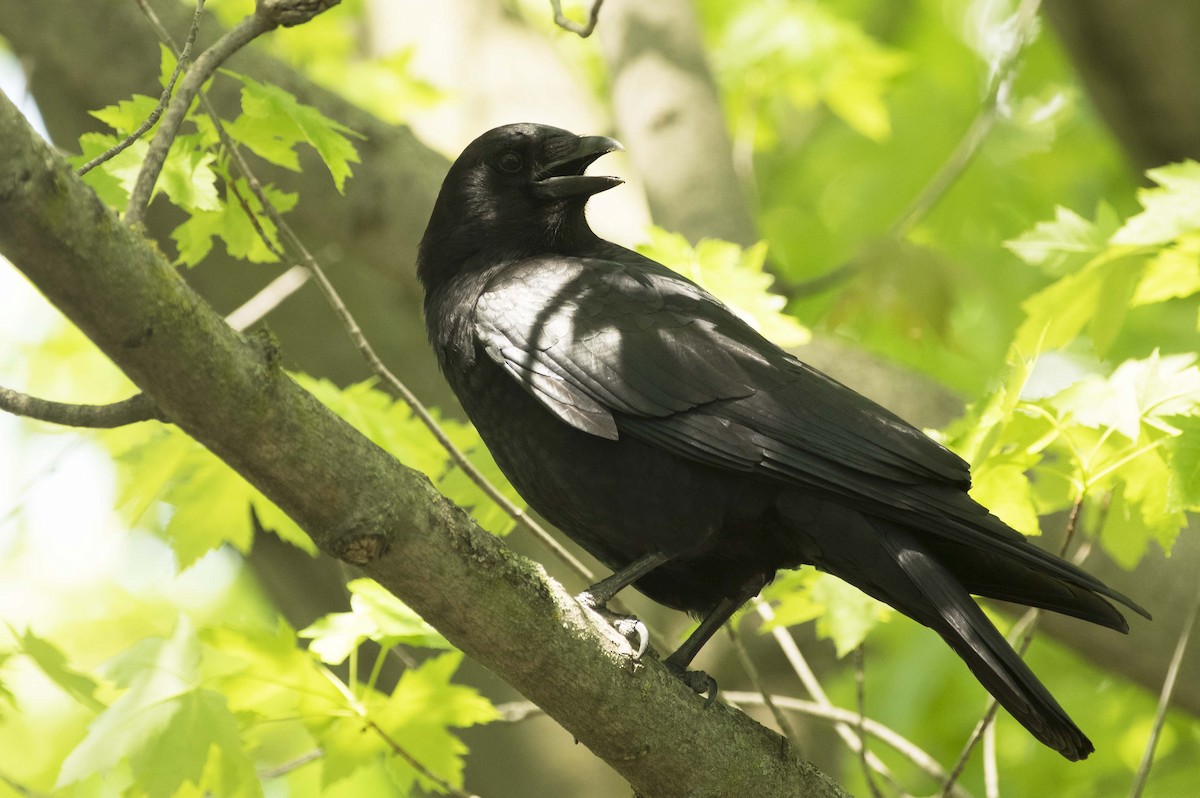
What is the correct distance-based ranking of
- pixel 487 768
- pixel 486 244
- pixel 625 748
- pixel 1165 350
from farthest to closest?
pixel 1165 350 → pixel 487 768 → pixel 486 244 → pixel 625 748

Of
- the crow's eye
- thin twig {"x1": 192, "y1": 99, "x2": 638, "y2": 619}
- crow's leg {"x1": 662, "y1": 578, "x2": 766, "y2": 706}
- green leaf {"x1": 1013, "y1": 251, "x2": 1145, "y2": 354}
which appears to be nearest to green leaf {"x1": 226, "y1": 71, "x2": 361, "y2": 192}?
thin twig {"x1": 192, "y1": 99, "x2": 638, "y2": 619}

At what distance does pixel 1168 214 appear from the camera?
3.26 meters

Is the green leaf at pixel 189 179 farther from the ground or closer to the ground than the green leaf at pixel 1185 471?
closer to the ground

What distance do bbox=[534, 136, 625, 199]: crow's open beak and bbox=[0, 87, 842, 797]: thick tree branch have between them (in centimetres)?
168

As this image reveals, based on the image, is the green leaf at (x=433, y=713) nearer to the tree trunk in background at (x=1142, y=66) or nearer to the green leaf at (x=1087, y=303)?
the green leaf at (x=1087, y=303)

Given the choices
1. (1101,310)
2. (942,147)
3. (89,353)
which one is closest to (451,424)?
(1101,310)

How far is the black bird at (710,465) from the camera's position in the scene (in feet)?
9.58

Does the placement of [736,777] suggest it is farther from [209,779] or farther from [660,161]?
[660,161]

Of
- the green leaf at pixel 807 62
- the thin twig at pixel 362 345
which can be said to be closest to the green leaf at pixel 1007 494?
the thin twig at pixel 362 345

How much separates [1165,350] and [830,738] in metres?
2.85

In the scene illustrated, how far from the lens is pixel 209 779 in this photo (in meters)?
2.99

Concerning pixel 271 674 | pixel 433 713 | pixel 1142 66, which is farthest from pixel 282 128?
pixel 1142 66

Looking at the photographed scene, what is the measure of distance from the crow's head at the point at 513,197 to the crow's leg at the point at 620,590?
3.73 ft

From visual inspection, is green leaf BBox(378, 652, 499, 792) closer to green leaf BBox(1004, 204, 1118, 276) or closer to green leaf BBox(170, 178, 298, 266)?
green leaf BBox(170, 178, 298, 266)
